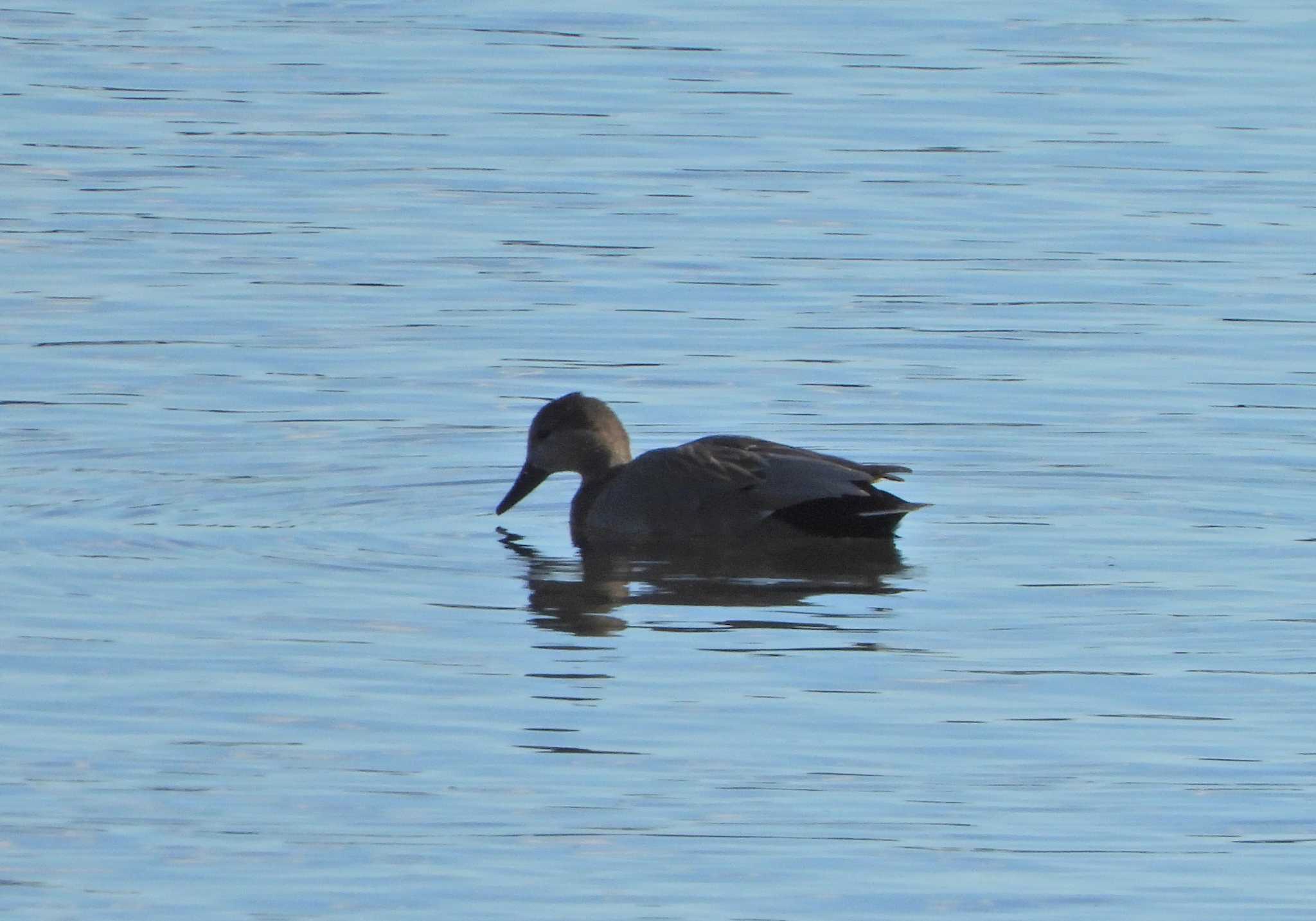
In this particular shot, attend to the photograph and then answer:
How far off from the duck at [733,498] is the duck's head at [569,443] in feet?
0.06

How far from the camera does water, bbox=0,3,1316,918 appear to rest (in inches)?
276

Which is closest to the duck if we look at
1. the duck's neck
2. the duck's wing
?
the duck's wing

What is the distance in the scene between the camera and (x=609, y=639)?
9109mm

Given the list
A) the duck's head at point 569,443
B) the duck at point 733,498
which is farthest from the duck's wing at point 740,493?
the duck's head at point 569,443

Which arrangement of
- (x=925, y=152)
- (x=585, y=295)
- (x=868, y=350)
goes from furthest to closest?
(x=925, y=152)
(x=585, y=295)
(x=868, y=350)

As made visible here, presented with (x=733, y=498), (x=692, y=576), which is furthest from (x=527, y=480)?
(x=692, y=576)

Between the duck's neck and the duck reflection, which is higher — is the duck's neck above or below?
above

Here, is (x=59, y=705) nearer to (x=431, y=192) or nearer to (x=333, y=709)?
(x=333, y=709)

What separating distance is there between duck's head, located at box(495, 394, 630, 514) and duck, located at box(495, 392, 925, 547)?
18mm

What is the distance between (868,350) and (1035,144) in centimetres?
533

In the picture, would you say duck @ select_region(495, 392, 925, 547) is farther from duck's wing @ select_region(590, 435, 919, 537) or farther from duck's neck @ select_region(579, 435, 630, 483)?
duck's neck @ select_region(579, 435, 630, 483)

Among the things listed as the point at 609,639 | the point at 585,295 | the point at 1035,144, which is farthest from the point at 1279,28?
the point at 609,639

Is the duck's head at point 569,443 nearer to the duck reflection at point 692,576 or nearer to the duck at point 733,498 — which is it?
the duck at point 733,498

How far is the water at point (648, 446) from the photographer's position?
701cm
